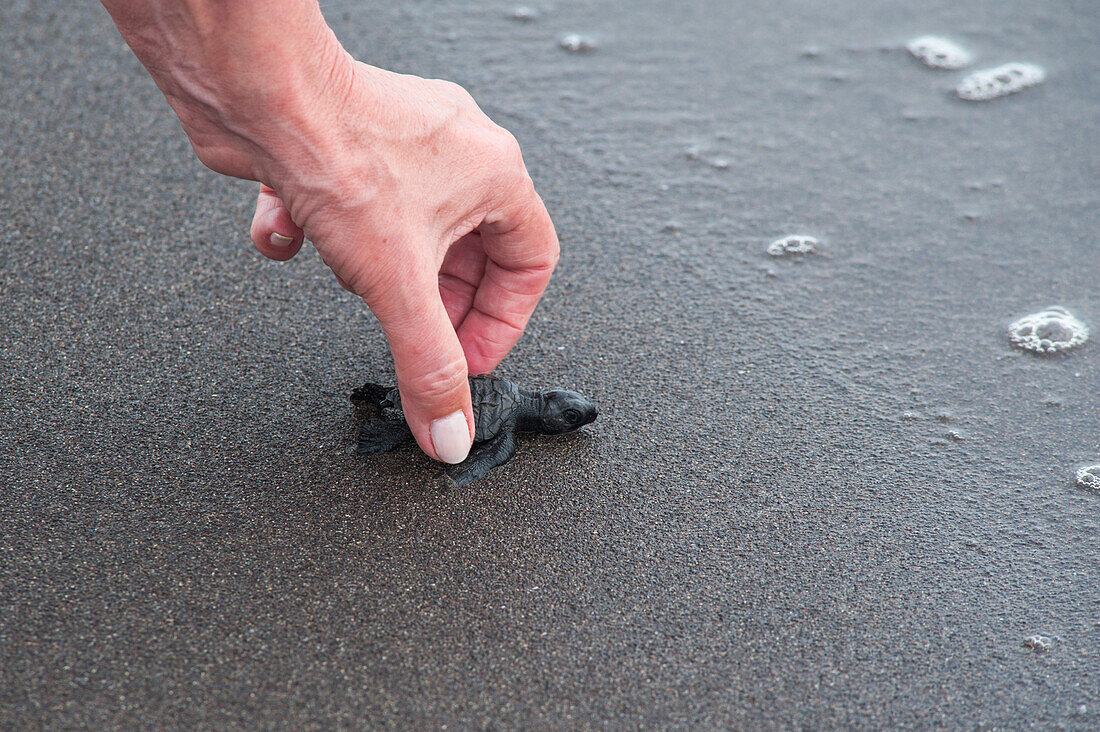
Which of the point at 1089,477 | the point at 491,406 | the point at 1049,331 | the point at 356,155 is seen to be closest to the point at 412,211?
the point at 356,155

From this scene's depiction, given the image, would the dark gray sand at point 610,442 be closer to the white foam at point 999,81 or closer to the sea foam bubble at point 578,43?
the white foam at point 999,81

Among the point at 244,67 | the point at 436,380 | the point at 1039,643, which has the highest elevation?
the point at 244,67

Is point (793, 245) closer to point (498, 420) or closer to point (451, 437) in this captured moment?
point (498, 420)

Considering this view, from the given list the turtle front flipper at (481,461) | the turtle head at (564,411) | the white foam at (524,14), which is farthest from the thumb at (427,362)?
the white foam at (524,14)

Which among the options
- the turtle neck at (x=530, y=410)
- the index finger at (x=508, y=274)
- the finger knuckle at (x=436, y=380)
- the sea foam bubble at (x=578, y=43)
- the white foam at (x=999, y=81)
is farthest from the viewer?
the sea foam bubble at (x=578, y=43)

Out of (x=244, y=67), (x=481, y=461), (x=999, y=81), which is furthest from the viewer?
(x=999, y=81)

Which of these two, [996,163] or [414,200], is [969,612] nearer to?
[414,200]

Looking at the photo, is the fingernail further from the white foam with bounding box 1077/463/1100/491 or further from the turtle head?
the white foam with bounding box 1077/463/1100/491
